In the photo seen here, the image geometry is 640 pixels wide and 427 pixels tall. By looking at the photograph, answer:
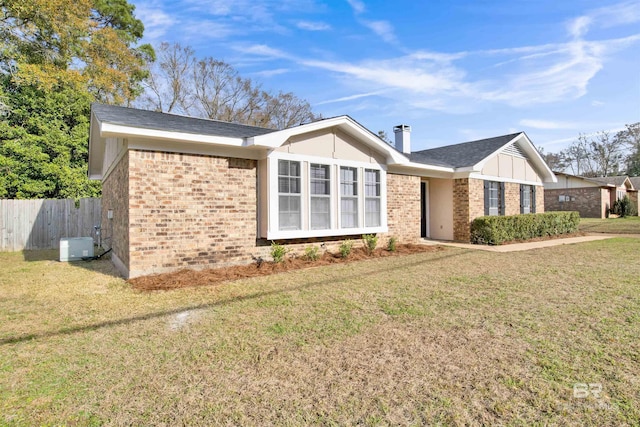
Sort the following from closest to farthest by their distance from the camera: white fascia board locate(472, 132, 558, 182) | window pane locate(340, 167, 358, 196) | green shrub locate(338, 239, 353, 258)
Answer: green shrub locate(338, 239, 353, 258) → window pane locate(340, 167, 358, 196) → white fascia board locate(472, 132, 558, 182)

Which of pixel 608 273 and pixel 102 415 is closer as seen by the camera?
pixel 102 415

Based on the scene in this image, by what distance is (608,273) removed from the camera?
22.1ft

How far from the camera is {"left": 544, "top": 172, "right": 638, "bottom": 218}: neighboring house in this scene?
2650cm

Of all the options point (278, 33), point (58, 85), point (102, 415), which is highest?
point (278, 33)

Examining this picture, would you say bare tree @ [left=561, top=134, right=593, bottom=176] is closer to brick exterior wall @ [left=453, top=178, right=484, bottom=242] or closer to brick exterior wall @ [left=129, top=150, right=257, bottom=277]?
brick exterior wall @ [left=453, top=178, right=484, bottom=242]

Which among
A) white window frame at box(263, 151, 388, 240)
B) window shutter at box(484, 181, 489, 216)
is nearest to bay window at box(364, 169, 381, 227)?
white window frame at box(263, 151, 388, 240)

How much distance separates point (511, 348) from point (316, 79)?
1561cm

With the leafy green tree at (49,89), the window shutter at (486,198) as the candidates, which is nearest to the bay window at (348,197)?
the window shutter at (486,198)

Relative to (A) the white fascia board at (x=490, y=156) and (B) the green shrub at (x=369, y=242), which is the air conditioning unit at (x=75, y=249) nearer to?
(B) the green shrub at (x=369, y=242)

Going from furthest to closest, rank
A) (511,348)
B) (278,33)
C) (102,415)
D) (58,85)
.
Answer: (58,85), (278,33), (511,348), (102,415)

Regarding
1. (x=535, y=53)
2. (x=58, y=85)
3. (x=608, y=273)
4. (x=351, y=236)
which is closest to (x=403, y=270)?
(x=351, y=236)

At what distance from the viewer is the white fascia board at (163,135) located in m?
5.98

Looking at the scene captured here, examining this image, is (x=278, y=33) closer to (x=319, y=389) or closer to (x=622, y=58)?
(x=622, y=58)

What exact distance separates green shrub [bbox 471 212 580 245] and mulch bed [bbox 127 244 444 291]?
459 centimetres
